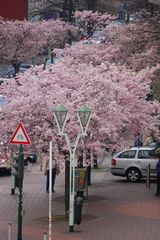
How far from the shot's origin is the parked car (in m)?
26.5

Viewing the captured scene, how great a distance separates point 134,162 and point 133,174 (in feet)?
1.95

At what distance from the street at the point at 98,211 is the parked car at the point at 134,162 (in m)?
0.40

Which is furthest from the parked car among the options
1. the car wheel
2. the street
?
the street

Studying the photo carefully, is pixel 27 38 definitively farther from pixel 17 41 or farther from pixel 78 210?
pixel 78 210

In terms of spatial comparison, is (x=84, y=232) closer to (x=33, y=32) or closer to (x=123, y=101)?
(x=123, y=101)

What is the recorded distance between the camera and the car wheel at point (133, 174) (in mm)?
26820

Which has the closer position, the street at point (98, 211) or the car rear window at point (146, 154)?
the street at point (98, 211)

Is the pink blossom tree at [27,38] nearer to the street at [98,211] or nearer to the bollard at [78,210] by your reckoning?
the street at [98,211]

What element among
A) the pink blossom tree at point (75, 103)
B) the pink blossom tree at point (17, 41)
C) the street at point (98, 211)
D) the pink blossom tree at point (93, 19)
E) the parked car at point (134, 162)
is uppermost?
the pink blossom tree at point (93, 19)

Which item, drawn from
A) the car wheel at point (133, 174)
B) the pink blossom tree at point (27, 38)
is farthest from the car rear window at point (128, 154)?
Result: the pink blossom tree at point (27, 38)

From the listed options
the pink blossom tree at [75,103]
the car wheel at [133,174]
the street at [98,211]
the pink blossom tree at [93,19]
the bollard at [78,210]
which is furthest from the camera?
the pink blossom tree at [93,19]

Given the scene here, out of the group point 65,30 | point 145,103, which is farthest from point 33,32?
point 145,103

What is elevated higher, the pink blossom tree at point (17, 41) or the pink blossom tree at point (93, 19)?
the pink blossom tree at point (93, 19)

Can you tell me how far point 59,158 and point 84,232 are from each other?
240 cm
